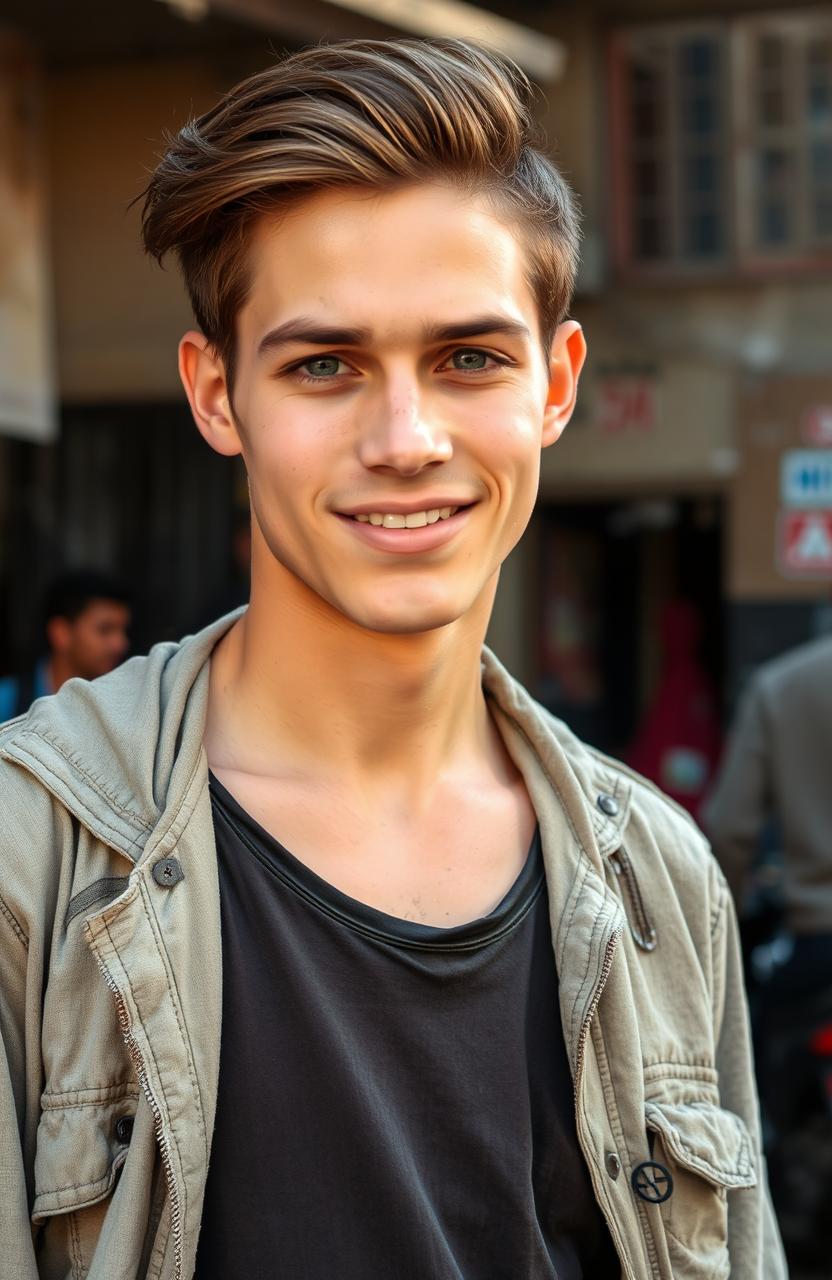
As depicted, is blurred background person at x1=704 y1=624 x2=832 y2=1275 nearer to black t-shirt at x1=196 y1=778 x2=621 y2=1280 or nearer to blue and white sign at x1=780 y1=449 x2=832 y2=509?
blue and white sign at x1=780 y1=449 x2=832 y2=509

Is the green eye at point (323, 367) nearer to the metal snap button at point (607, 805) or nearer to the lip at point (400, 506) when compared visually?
the lip at point (400, 506)

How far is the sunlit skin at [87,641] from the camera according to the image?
6.02m

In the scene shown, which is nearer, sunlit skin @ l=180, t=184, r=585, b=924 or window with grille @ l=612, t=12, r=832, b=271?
sunlit skin @ l=180, t=184, r=585, b=924

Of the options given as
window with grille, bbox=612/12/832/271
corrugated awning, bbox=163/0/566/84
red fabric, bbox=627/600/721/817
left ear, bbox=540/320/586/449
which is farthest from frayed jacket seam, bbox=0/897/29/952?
window with grille, bbox=612/12/832/271

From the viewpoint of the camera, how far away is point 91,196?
874 cm

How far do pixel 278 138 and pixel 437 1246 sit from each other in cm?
125

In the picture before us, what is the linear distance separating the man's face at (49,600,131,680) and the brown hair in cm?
405

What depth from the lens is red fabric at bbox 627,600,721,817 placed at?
8.28 meters

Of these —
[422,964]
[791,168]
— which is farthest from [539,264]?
[791,168]

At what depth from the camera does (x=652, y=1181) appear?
206 cm

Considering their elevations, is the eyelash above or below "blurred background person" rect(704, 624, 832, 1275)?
above

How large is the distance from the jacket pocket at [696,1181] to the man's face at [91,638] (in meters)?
4.17

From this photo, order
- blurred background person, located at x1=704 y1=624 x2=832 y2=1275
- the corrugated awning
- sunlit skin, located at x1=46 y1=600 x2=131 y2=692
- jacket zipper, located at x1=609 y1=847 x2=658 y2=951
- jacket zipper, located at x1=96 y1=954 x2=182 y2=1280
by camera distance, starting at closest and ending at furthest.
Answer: jacket zipper, located at x1=96 y1=954 x2=182 y2=1280, jacket zipper, located at x1=609 y1=847 x2=658 y2=951, blurred background person, located at x1=704 y1=624 x2=832 y2=1275, sunlit skin, located at x1=46 y1=600 x2=131 y2=692, the corrugated awning

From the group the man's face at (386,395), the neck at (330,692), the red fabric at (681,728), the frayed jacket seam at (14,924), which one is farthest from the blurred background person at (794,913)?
the frayed jacket seam at (14,924)
